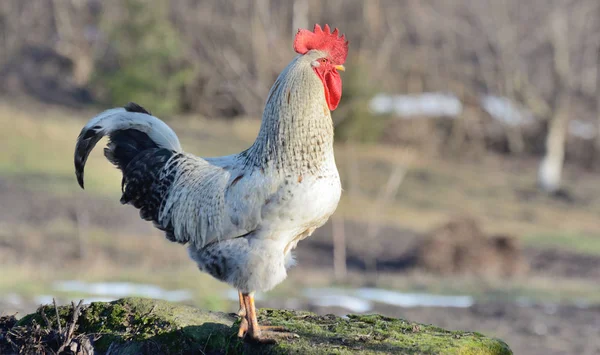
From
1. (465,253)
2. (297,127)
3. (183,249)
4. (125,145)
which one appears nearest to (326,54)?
(297,127)

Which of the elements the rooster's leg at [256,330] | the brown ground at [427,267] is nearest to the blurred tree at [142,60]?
the brown ground at [427,267]

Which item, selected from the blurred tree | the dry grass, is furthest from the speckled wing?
the blurred tree

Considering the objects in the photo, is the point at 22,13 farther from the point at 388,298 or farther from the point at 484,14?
the point at 388,298

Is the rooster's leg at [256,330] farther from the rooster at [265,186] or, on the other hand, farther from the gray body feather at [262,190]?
the gray body feather at [262,190]

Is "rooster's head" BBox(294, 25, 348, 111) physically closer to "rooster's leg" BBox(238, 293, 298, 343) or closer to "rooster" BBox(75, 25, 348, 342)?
"rooster" BBox(75, 25, 348, 342)

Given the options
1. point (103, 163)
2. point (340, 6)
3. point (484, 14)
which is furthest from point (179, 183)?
point (340, 6)

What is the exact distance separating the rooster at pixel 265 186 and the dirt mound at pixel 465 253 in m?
15.7

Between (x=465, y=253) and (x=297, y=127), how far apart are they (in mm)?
16417

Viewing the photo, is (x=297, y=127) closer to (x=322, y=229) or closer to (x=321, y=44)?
(x=321, y=44)

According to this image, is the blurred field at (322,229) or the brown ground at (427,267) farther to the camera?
the blurred field at (322,229)

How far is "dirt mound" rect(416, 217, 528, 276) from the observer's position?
20781mm

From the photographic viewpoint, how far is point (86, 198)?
87.9 ft

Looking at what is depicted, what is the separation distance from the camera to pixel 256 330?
188 inches

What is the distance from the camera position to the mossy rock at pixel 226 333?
4.62 metres
